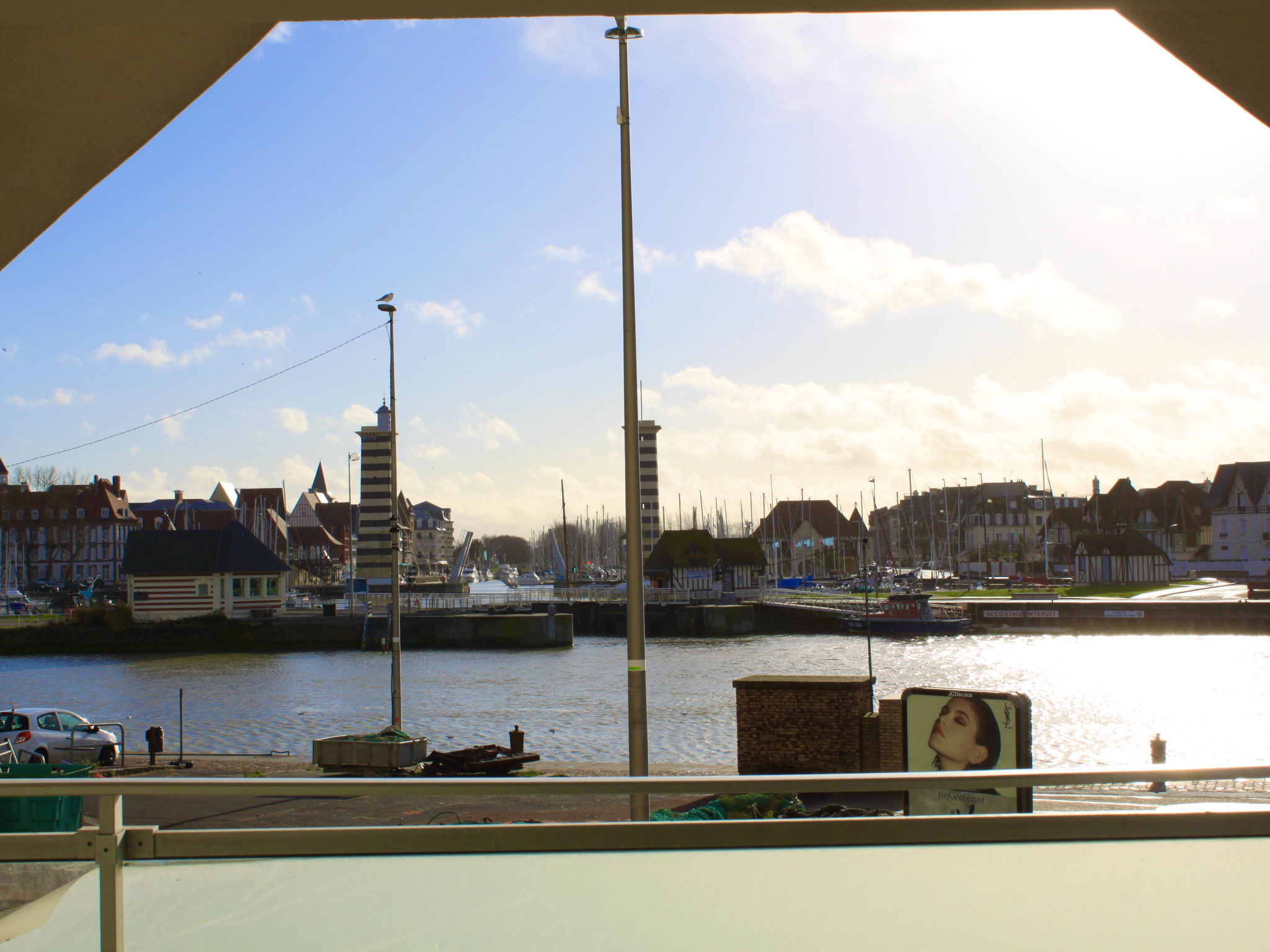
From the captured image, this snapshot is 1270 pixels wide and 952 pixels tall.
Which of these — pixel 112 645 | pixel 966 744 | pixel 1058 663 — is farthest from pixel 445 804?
pixel 112 645

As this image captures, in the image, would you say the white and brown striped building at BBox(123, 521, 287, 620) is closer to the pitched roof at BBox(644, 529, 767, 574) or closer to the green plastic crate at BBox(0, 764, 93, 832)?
the pitched roof at BBox(644, 529, 767, 574)

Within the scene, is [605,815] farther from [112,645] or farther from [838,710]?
[112,645]

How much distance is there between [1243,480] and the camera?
264 ft

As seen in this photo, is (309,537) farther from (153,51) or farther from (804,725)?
(153,51)

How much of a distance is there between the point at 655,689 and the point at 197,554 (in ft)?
143

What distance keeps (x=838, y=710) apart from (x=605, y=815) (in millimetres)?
4487

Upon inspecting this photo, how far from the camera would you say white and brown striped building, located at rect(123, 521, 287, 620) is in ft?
216

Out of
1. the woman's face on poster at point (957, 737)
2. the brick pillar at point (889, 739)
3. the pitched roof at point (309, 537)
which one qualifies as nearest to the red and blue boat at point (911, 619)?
the brick pillar at point (889, 739)

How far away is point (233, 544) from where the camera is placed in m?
68.0

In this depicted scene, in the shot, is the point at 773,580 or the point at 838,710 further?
the point at 773,580

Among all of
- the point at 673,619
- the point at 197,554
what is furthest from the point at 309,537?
the point at 673,619

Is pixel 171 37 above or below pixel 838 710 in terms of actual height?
above

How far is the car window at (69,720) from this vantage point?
1981 cm

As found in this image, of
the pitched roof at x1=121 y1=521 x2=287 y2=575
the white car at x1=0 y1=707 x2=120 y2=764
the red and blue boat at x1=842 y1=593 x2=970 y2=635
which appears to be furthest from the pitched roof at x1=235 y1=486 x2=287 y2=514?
the white car at x1=0 y1=707 x2=120 y2=764
